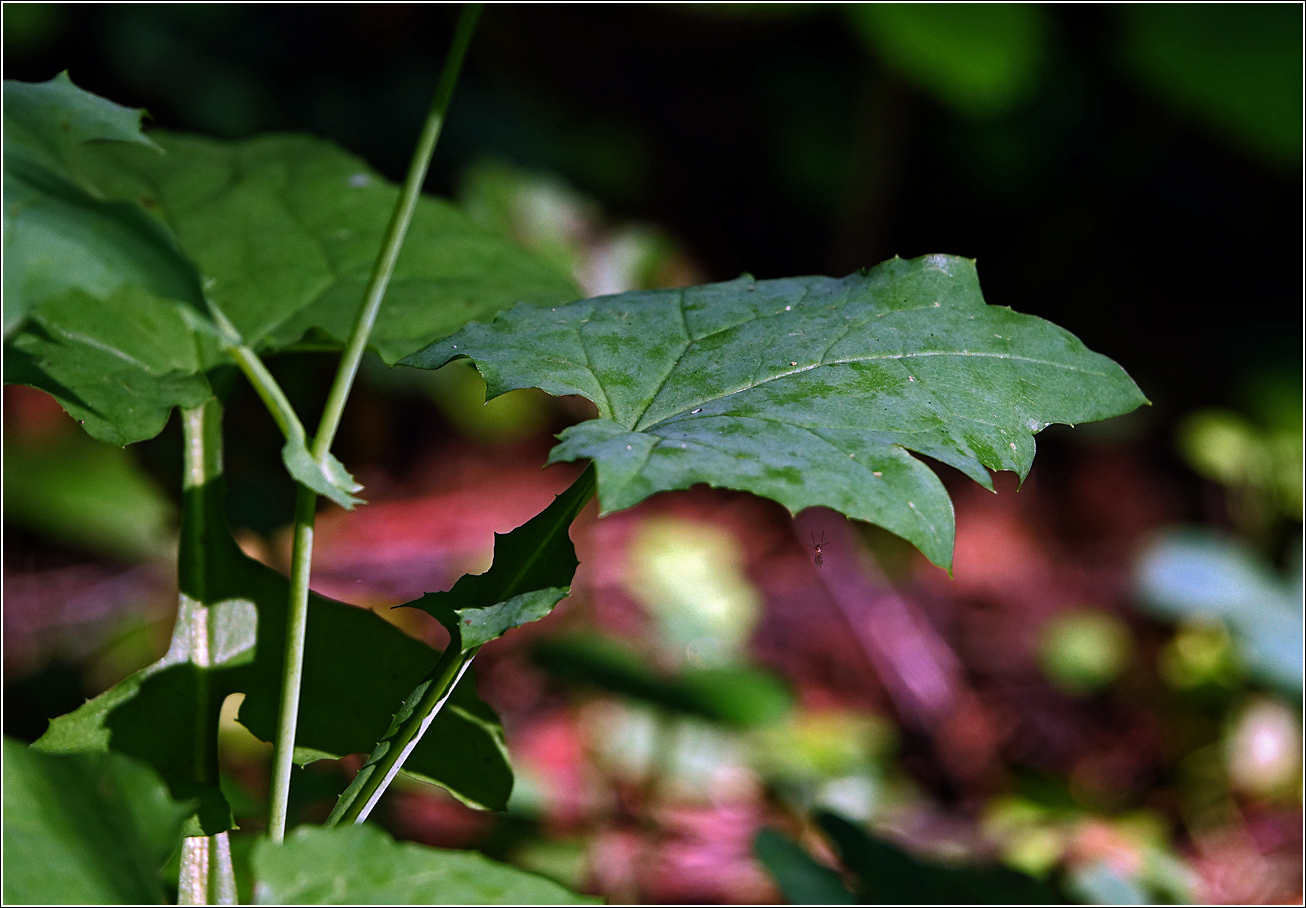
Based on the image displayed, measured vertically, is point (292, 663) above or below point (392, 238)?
below

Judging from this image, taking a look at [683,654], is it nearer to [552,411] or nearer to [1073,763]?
[1073,763]

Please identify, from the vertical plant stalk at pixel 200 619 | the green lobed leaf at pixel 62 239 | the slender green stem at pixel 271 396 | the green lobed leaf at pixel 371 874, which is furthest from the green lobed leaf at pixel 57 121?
the green lobed leaf at pixel 371 874

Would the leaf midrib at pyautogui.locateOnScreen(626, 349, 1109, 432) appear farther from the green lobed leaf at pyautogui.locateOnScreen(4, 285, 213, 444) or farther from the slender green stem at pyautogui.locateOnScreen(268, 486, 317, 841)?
the green lobed leaf at pyautogui.locateOnScreen(4, 285, 213, 444)

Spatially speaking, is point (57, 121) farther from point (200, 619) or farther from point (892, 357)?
point (892, 357)

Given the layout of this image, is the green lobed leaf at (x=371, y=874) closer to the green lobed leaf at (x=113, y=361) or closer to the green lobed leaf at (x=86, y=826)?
the green lobed leaf at (x=86, y=826)

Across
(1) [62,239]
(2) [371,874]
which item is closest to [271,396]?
(1) [62,239]

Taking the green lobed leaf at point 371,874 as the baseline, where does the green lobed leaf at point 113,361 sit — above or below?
above

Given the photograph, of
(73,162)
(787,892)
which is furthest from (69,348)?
(787,892)
